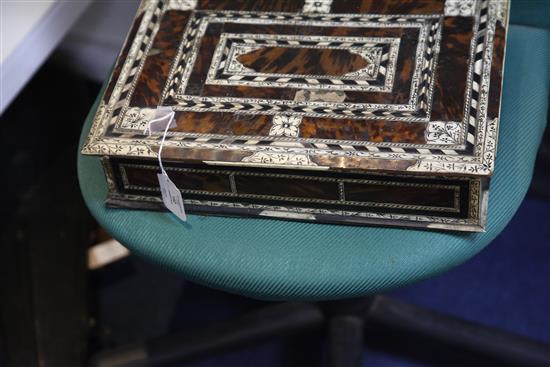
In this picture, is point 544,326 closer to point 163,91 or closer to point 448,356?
point 448,356

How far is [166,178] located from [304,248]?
0.14 m

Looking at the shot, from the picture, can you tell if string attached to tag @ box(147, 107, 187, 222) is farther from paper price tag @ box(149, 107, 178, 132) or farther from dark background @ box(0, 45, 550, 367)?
dark background @ box(0, 45, 550, 367)

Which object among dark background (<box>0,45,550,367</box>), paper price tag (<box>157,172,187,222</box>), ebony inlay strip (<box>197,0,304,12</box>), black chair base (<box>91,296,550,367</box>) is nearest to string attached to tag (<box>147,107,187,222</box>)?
paper price tag (<box>157,172,187,222</box>)

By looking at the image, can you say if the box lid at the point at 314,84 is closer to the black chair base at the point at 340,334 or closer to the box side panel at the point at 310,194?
the box side panel at the point at 310,194

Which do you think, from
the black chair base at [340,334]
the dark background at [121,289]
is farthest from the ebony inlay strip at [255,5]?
the dark background at [121,289]

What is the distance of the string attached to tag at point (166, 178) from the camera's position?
0.77 meters

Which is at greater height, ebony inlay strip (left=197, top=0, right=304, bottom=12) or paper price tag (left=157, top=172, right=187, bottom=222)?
ebony inlay strip (left=197, top=0, right=304, bottom=12)

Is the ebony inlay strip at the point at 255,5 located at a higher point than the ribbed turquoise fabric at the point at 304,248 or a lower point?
higher

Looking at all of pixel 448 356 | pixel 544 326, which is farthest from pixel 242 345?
pixel 544 326

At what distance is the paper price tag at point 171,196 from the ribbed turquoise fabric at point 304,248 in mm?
12

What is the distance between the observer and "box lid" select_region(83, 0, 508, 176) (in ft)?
2.41

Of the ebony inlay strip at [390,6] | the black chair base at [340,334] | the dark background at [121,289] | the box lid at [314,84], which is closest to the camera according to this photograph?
the box lid at [314,84]

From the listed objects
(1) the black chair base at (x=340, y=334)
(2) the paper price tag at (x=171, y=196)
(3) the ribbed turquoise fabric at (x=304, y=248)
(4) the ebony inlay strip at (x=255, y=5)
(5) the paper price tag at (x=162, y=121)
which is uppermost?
(4) the ebony inlay strip at (x=255, y=5)

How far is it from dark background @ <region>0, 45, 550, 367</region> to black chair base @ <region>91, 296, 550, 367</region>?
9 cm
